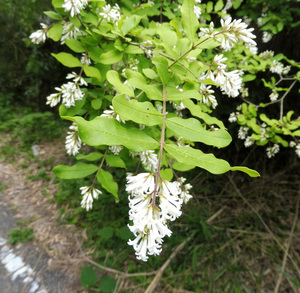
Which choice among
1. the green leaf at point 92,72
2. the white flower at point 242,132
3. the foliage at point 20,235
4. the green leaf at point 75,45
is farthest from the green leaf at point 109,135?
the foliage at point 20,235

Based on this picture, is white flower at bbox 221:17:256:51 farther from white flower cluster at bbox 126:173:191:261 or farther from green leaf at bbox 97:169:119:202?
green leaf at bbox 97:169:119:202

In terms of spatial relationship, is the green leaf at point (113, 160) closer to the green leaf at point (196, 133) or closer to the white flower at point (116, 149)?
the white flower at point (116, 149)

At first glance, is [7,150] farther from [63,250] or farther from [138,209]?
[138,209]

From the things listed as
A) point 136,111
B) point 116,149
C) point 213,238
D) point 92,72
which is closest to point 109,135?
point 136,111

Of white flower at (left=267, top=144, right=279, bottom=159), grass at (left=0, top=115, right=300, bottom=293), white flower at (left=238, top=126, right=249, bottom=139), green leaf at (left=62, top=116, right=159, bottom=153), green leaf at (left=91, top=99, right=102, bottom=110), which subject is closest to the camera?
green leaf at (left=62, top=116, right=159, bottom=153)

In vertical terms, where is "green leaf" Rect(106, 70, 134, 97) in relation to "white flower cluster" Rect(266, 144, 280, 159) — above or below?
above

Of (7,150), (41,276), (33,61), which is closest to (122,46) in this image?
(41,276)

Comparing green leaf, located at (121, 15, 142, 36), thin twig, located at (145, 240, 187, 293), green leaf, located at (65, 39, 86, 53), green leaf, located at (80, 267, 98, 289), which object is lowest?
green leaf, located at (80, 267, 98, 289)

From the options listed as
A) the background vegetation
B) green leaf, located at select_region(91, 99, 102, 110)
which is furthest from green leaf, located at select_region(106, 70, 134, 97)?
the background vegetation

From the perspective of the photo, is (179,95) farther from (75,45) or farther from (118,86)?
(75,45)
